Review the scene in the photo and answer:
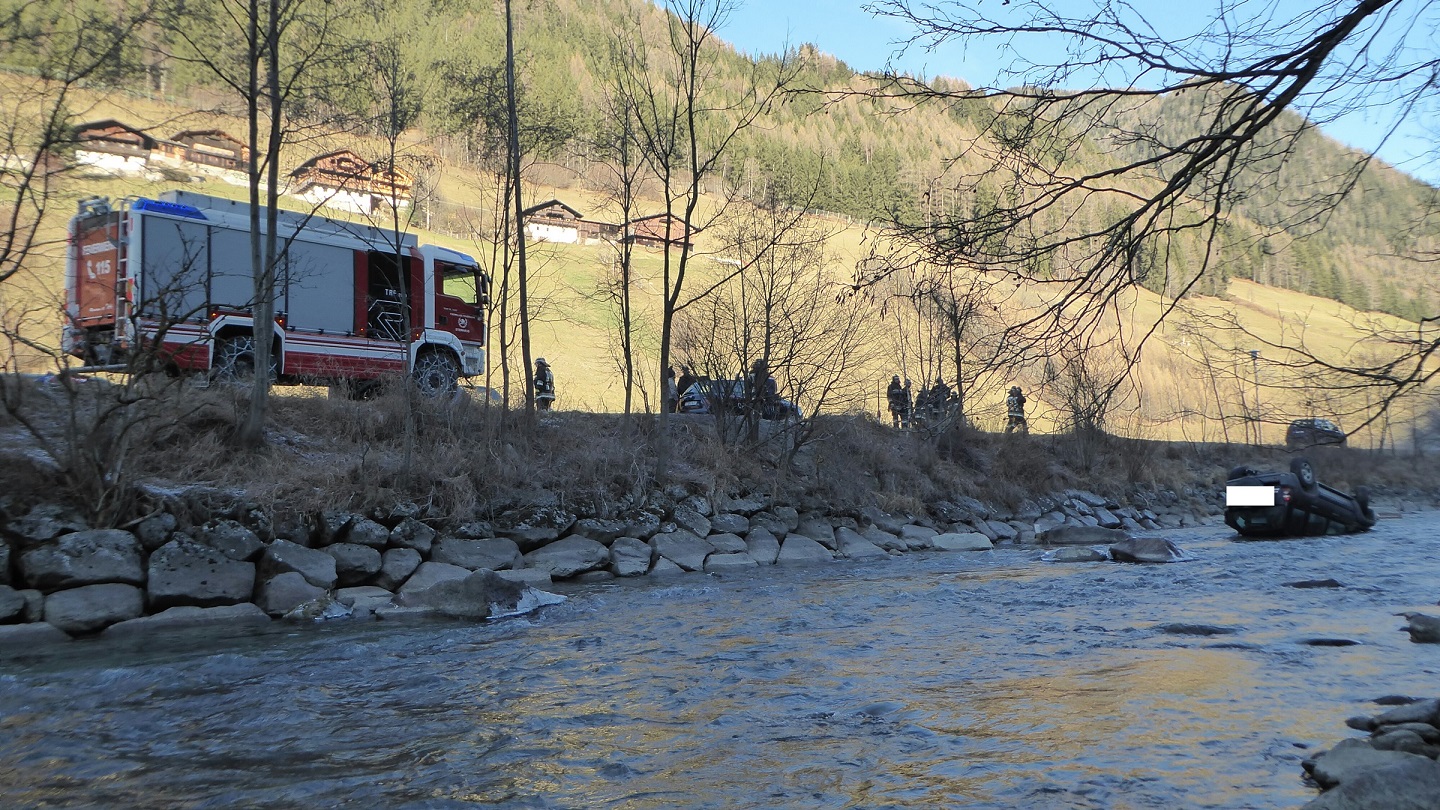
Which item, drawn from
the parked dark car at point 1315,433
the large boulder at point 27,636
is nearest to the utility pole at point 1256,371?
the parked dark car at point 1315,433

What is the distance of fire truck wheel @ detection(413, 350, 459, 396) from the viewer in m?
17.0

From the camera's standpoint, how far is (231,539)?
10.5 m

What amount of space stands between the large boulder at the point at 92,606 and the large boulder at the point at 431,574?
110 inches

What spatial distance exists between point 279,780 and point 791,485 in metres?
14.6

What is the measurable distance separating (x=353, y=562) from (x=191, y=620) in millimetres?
2098

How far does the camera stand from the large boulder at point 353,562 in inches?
438

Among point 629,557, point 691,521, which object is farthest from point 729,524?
point 629,557

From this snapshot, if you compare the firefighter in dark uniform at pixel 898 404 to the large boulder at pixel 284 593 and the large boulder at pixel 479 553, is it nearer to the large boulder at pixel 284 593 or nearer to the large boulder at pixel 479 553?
the large boulder at pixel 479 553

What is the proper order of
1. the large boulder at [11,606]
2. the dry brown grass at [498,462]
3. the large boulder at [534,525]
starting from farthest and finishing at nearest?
the large boulder at [534,525], the dry brown grass at [498,462], the large boulder at [11,606]

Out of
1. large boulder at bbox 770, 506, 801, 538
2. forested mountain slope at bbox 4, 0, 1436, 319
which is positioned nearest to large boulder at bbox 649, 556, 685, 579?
large boulder at bbox 770, 506, 801, 538

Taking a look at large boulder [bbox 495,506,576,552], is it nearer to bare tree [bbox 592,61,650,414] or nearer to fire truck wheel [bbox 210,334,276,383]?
bare tree [bbox 592,61,650,414]

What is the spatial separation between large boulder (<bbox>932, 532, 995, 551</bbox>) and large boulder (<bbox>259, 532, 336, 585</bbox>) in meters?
11.8

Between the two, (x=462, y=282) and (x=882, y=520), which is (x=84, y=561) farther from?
(x=882, y=520)

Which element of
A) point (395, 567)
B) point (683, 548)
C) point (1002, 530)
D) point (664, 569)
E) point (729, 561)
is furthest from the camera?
point (1002, 530)
